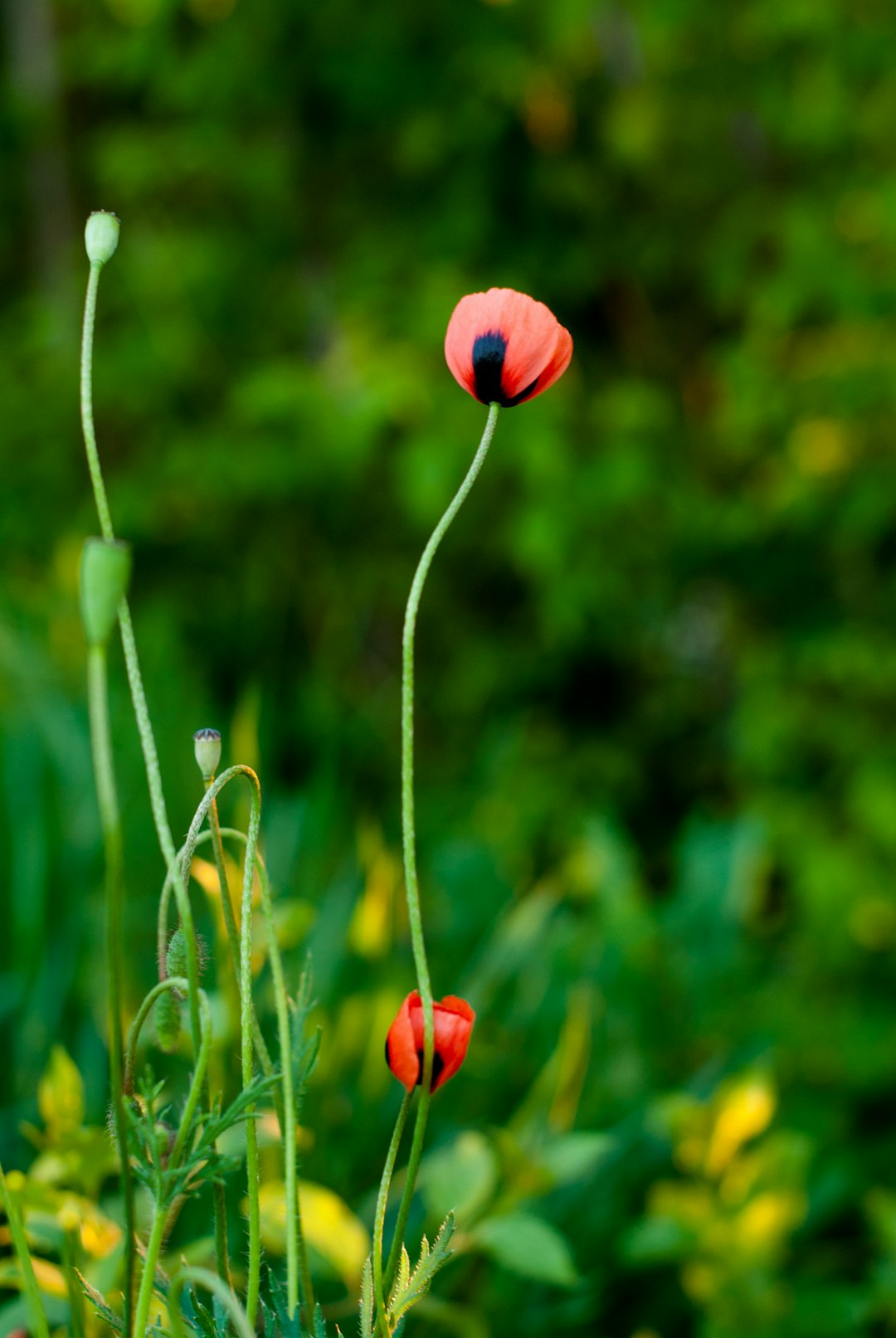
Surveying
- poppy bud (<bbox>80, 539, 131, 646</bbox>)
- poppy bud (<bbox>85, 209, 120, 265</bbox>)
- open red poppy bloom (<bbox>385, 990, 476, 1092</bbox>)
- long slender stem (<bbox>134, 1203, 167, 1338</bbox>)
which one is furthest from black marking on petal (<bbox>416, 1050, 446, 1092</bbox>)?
poppy bud (<bbox>85, 209, 120, 265</bbox>)

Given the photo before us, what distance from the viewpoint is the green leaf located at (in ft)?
2.46

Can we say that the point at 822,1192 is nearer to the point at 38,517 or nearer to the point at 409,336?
the point at 409,336

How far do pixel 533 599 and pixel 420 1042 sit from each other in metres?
2.55

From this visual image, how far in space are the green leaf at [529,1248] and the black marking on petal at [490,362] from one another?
573 mm

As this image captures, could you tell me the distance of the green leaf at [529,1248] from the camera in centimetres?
75

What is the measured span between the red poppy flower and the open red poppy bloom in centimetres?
24

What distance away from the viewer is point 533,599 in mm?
2967

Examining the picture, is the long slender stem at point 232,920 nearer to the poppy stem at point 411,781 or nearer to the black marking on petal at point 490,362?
the poppy stem at point 411,781

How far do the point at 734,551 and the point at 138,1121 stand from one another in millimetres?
2043

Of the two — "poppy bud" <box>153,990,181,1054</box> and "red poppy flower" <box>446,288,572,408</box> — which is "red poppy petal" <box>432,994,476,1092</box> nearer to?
"poppy bud" <box>153,990,181,1054</box>

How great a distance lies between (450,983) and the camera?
4.84 feet

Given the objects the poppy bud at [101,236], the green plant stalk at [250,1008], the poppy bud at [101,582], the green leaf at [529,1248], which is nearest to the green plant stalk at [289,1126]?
the green plant stalk at [250,1008]

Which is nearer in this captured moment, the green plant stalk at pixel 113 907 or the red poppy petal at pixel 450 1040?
the green plant stalk at pixel 113 907

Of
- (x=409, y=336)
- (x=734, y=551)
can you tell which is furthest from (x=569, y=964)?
(x=409, y=336)
